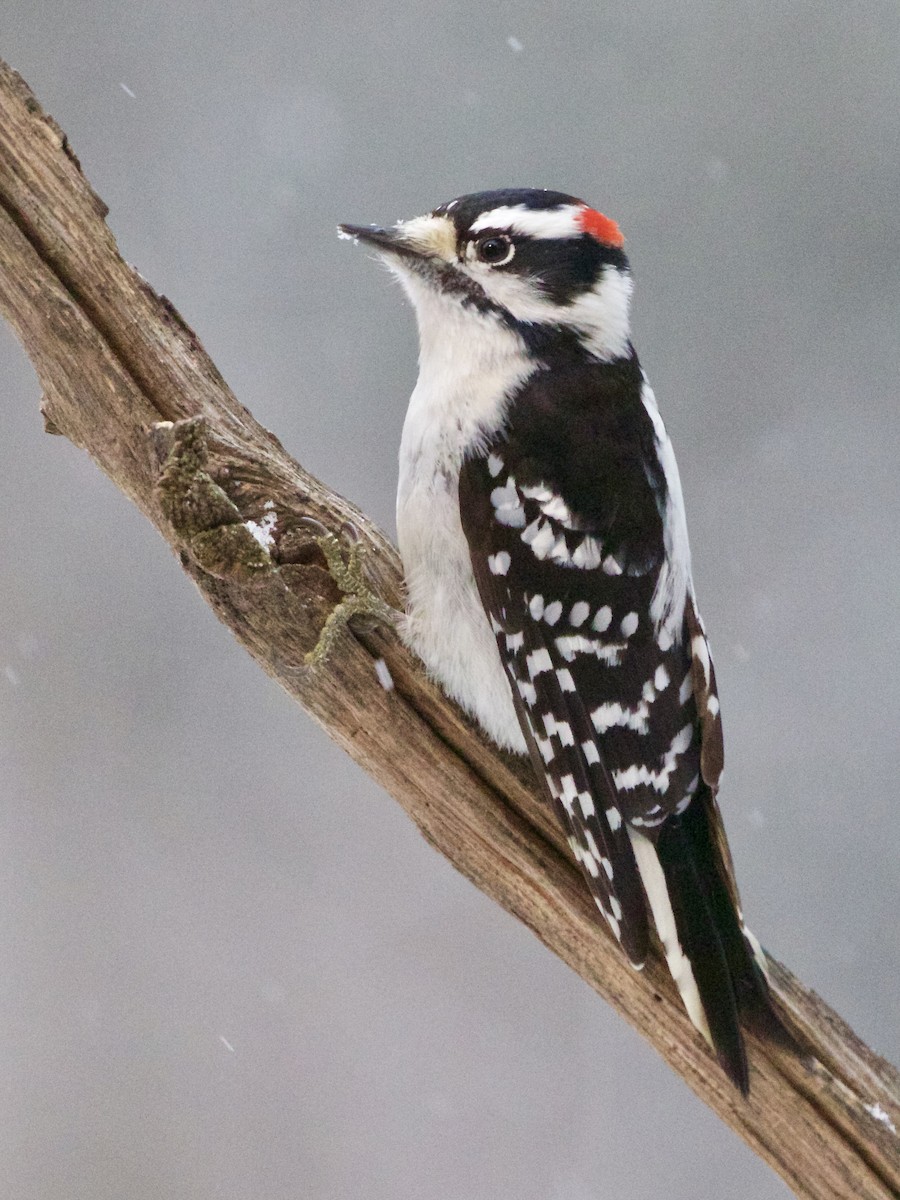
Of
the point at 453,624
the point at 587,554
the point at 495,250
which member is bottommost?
the point at 453,624

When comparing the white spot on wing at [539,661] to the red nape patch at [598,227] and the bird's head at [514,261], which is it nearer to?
the bird's head at [514,261]

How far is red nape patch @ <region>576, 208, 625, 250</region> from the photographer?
2164 mm

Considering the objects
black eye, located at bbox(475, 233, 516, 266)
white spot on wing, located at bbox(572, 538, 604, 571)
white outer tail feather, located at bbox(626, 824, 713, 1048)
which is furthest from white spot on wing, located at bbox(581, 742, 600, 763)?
black eye, located at bbox(475, 233, 516, 266)

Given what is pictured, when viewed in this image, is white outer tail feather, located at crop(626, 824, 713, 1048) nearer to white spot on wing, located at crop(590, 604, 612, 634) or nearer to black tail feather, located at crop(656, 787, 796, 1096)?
black tail feather, located at crop(656, 787, 796, 1096)

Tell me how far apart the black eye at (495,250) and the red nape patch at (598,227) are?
14 cm

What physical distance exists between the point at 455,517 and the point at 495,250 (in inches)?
17.9

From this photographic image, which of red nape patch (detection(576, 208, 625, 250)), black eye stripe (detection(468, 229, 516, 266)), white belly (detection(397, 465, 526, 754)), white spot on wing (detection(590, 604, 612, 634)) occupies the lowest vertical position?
white belly (detection(397, 465, 526, 754))

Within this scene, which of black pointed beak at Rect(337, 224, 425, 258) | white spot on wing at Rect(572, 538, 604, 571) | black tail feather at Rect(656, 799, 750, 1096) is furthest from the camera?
black pointed beak at Rect(337, 224, 425, 258)

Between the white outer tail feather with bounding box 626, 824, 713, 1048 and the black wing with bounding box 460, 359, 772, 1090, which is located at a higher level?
the black wing with bounding box 460, 359, 772, 1090

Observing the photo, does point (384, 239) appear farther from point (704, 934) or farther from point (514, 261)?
point (704, 934)

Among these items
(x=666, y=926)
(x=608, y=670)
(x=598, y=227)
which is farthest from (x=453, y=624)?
(x=598, y=227)

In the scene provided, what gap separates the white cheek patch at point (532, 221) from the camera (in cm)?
210

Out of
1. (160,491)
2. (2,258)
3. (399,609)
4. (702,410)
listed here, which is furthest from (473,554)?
(702,410)

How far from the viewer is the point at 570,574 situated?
2.03 meters
